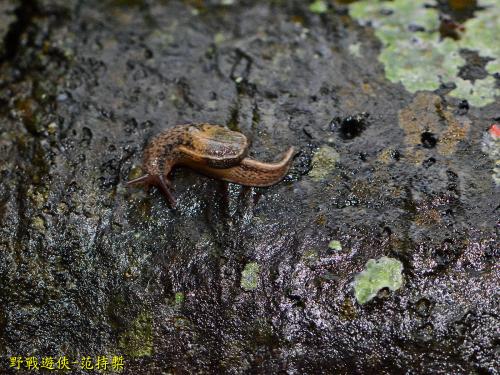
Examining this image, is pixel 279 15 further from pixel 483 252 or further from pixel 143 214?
pixel 483 252

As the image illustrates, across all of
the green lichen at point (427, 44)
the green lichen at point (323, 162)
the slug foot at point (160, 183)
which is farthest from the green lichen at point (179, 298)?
the green lichen at point (427, 44)

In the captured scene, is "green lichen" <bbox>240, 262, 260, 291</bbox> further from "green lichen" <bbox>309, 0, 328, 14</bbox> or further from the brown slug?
"green lichen" <bbox>309, 0, 328, 14</bbox>

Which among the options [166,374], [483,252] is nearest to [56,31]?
[166,374]

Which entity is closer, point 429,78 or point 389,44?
point 429,78

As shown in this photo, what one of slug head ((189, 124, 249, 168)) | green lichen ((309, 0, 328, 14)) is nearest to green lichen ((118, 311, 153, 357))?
slug head ((189, 124, 249, 168))

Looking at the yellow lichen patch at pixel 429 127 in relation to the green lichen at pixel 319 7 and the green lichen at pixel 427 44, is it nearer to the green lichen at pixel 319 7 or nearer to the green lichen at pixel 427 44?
the green lichen at pixel 427 44
